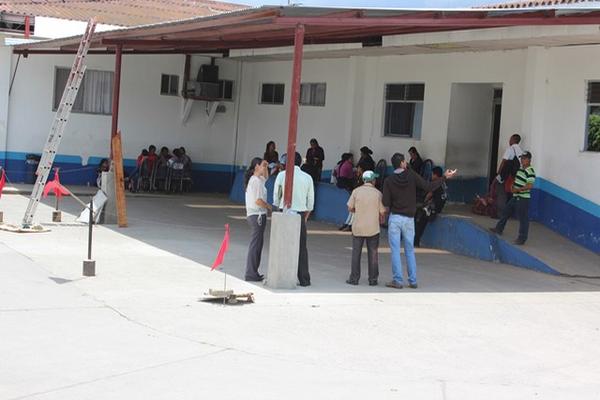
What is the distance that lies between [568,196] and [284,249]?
6.72 meters

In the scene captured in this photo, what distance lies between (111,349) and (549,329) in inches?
194

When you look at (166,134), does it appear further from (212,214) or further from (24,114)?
(212,214)

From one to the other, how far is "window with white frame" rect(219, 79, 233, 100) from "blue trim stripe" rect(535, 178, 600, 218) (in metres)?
12.5

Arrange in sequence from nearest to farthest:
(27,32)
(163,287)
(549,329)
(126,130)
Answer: (549,329)
(163,287)
(27,32)
(126,130)

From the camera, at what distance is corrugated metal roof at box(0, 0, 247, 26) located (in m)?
24.6

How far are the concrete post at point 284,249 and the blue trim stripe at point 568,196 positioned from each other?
634 centimetres

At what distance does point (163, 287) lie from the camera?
36.6ft

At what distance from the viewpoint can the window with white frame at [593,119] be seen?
15570 mm

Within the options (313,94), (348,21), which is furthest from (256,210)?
(313,94)

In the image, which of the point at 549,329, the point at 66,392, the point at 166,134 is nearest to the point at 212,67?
the point at 166,134

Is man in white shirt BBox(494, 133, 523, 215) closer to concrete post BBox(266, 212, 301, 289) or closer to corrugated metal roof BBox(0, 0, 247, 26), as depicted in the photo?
concrete post BBox(266, 212, 301, 289)

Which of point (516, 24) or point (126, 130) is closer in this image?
point (516, 24)

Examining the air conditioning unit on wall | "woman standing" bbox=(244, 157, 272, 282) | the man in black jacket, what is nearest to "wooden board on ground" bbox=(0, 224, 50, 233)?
"woman standing" bbox=(244, 157, 272, 282)

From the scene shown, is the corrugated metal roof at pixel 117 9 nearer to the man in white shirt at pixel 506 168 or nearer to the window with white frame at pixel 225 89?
the window with white frame at pixel 225 89
